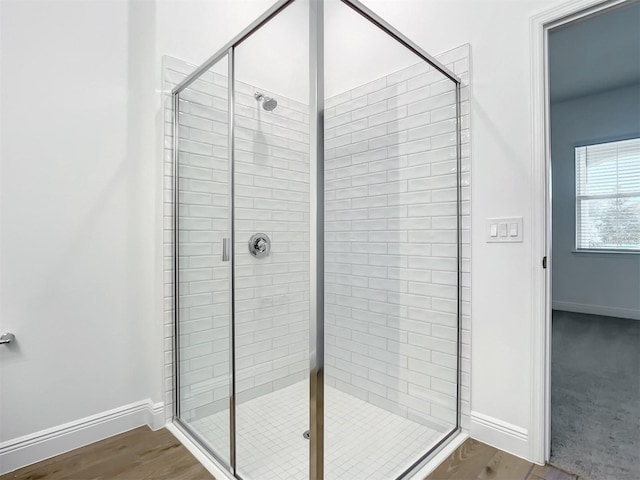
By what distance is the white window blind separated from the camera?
13.7 ft

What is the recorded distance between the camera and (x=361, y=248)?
1970 millimetres

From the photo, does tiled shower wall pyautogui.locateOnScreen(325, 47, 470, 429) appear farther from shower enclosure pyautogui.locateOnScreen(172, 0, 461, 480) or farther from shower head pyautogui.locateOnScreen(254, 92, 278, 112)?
shower head pyautogui.locateOnScreen(254, 92, 278, 112)

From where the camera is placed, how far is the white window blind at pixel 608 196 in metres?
4.17

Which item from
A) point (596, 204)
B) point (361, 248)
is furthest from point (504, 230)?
point (596, 204)

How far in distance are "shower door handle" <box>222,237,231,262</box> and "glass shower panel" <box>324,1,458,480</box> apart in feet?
1.69

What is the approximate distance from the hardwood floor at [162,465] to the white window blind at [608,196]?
399 centimetres

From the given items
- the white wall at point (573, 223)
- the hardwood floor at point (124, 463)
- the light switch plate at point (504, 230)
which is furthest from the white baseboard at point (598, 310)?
the hardwood floor at point (124, 463)

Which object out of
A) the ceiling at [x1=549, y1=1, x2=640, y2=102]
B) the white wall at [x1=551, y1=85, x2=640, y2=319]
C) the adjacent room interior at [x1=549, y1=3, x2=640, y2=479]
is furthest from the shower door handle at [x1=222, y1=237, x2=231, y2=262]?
the white wall at [x1=551, y1=85, x2=640, y2=319]

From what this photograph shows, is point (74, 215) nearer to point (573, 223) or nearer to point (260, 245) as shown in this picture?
point (260, 245)

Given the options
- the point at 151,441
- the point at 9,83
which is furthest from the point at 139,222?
the point at 151,441

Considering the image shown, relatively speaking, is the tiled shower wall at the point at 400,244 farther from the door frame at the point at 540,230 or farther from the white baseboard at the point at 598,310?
the white baseboard at the point at 598,310

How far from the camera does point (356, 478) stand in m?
1.46

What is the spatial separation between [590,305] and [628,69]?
2844 mm

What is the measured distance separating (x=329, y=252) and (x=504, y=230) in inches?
34.2
